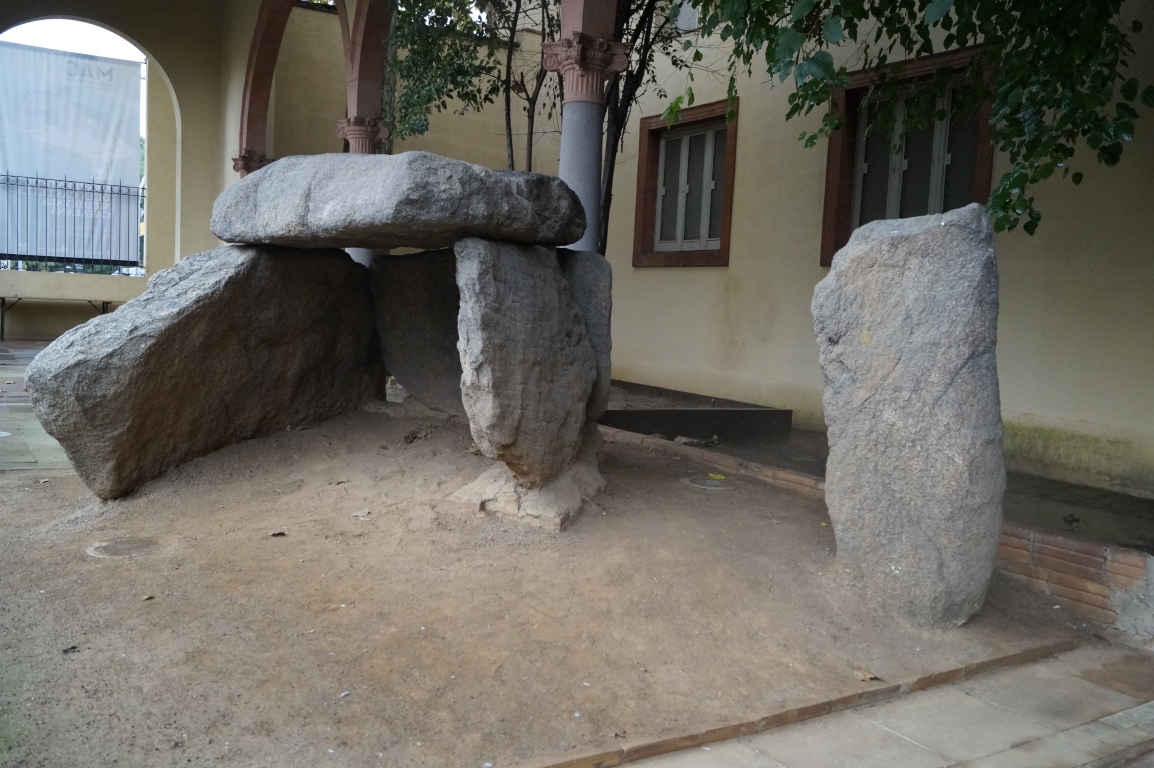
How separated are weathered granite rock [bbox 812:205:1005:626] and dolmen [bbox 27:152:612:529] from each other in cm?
144

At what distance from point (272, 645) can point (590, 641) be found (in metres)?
1.17

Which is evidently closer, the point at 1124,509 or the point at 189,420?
the point at 189,420

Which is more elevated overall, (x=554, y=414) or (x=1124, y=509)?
(x=554, y=414)

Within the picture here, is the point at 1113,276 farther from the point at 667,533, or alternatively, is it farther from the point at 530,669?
the point at 530,669

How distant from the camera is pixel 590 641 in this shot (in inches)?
139

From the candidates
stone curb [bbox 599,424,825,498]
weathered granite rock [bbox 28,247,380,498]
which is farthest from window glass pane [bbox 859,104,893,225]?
weathered granite rock [bbox 28,247,380,498]

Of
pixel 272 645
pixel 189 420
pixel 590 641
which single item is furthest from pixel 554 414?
pixel 189 420

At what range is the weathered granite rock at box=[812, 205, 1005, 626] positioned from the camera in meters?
3.70

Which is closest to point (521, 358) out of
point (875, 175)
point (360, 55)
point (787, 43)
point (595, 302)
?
point (595, 302)

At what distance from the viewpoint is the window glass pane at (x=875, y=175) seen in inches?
337

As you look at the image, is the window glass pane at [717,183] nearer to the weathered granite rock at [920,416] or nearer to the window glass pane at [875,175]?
the window glass pane at [875,175]

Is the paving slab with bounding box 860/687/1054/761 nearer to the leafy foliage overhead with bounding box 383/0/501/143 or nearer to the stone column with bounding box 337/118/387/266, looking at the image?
the leafy foliage overhead with bounding box 383/0/501/143

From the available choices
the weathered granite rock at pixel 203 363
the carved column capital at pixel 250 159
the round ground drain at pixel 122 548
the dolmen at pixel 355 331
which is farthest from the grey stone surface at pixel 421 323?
the carved column capital at pixel 250 159

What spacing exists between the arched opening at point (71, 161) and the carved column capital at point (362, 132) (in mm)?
6803
